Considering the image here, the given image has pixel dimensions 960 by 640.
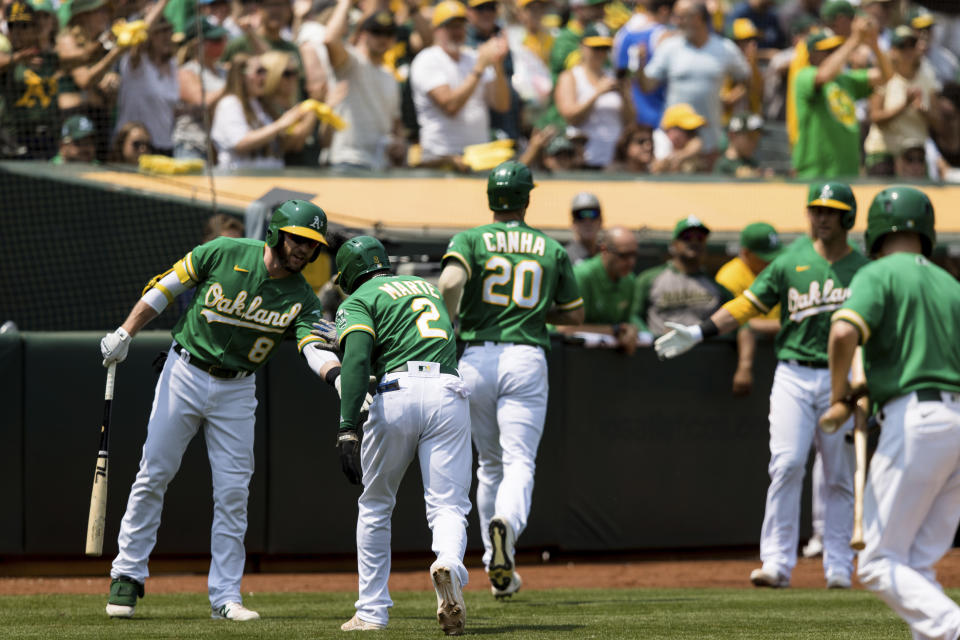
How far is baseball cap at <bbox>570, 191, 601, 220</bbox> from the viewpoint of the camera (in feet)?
34.3

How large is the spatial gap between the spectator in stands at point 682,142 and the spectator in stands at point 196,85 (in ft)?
13.6

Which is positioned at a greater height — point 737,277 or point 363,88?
point 363,88

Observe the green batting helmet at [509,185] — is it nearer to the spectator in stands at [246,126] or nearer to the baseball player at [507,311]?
the baseball player at [507,311]

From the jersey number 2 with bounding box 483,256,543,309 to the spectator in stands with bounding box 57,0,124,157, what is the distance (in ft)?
15.6

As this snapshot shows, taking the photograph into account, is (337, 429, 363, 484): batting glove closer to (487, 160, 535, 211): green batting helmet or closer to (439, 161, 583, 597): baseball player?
(439, 161, 583, 597): baseball player

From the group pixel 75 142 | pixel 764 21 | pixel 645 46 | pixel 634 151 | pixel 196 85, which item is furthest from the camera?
pixel 764 21

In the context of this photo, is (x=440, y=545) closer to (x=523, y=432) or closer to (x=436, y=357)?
(x=436, y=357)

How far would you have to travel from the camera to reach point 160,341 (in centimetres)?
947

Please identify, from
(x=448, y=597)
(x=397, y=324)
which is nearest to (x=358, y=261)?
(x=397, y=324)

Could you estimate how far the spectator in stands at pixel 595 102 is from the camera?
13.1m

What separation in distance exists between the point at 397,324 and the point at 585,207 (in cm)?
431

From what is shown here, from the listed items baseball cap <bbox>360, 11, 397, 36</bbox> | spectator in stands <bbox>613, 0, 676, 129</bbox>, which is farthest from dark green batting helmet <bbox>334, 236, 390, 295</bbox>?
spectator in stands <bbox>613, 0, 676, 129</bbox>

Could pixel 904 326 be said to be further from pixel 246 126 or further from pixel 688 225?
pixel 246 126

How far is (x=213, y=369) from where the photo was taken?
23.8 ft
